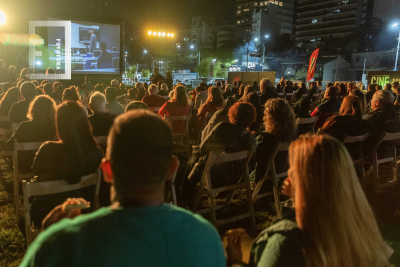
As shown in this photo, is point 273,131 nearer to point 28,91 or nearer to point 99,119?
point 99,119

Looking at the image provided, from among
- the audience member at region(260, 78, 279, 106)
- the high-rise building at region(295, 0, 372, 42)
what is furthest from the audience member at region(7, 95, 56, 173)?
the high-rise building at region(295, 0, 372, 42)

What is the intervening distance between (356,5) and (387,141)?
95.1 metres

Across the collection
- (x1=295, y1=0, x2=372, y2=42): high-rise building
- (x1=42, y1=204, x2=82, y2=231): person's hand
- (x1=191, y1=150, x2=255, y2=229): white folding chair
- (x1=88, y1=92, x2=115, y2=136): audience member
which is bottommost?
(x1=191, y1=150, x2=255, y2=229): white folding chair

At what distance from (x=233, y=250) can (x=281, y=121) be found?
2.79m

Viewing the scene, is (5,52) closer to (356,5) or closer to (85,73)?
(85,73)

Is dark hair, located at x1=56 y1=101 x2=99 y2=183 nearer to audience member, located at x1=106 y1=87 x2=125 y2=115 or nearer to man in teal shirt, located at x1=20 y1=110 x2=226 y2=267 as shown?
man in teal shirt, located at x1=20 y1=110 x2=226 y2=267

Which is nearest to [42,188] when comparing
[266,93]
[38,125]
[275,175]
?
[38,125]

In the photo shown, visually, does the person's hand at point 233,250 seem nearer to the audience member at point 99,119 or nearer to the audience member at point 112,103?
the audience member at point 99,119

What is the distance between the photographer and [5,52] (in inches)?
591

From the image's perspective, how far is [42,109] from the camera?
3.63 meters

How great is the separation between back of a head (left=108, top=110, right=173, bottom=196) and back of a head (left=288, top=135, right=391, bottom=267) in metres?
0.67

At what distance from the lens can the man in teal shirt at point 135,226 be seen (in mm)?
864

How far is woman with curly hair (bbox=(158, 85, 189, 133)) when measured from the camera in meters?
6.31

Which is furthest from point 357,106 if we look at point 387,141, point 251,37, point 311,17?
point 311,17
